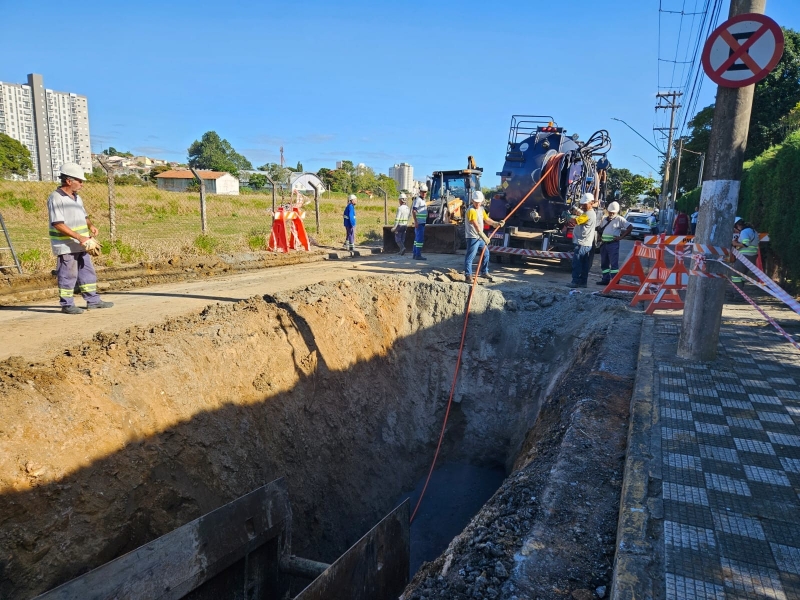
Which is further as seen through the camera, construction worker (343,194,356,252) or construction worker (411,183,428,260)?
construction worker (343,194,356,252)

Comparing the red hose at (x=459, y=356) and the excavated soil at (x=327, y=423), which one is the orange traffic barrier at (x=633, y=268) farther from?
the red hose at (x=459, y=356)

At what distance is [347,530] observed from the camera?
20.6ft

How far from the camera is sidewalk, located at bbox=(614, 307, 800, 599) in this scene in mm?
2213

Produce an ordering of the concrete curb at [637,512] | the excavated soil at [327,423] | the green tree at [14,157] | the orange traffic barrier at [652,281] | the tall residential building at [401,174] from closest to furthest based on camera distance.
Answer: the concrete curb at [637,512], the excavated soil at [327,423], the orange traffic barrier at [652,281], the green tree at [14,157], the tall residential building at [401,174]

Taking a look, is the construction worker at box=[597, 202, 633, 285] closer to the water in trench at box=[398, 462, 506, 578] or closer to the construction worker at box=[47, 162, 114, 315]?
the water in trench at box=[398, 462, 506, 578]

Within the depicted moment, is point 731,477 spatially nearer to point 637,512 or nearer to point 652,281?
point 637,512

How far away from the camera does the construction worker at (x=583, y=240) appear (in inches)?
357

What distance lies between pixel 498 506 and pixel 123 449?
3.17 m

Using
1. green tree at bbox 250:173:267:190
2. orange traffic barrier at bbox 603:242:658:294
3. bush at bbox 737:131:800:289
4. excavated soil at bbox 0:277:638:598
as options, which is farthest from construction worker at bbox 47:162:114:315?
green tree at bbox 250:173:267:190

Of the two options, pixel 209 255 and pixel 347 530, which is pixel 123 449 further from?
pixel 209 255

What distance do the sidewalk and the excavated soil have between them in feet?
0.61

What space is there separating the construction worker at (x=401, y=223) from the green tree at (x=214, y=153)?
2861 inches

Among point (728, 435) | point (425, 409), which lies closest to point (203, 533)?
point (728, 435)

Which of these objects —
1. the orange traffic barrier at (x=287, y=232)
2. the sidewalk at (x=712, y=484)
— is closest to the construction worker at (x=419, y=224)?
the orange traffic barrier at (x=287, y=232)
